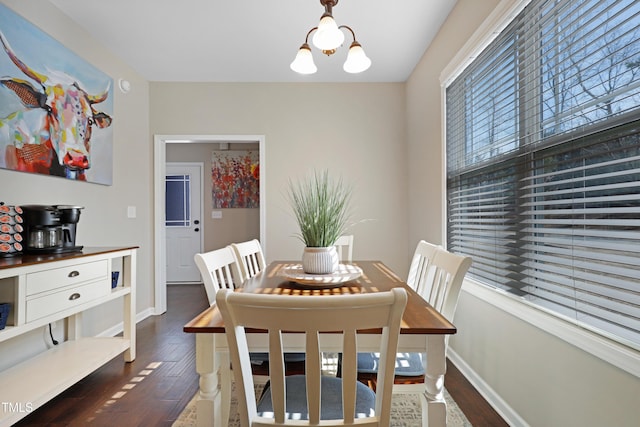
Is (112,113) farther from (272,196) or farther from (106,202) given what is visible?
(272,196)

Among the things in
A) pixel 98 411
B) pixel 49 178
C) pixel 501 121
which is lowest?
pixel 98 411

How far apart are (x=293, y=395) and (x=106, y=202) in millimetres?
2737

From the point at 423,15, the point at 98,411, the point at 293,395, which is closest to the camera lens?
the point at 293,395

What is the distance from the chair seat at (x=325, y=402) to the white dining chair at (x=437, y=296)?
0.26 metres

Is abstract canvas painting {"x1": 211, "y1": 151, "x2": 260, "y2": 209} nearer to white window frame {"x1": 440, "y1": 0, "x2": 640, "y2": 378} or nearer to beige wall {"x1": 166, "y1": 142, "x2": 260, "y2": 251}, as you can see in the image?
beige wall {"x1": 166, "y1": 142, "x2": 260, "y2": 251}

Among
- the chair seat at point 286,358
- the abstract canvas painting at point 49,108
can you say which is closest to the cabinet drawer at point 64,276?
the abstract canvas painting at point 49,108

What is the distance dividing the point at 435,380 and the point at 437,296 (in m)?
0.48

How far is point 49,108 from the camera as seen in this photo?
234cm

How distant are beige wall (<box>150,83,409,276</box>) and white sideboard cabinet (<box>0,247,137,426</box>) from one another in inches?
67.5

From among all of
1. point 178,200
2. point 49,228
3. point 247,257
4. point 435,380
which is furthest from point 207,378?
point 178,200

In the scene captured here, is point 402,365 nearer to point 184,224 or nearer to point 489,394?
point 489,394

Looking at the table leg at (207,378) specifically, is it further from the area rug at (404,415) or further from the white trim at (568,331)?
the white trim at (568,331)

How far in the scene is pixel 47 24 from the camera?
2.37 metres

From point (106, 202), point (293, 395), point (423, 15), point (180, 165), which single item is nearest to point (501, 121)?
point (423, 15)
